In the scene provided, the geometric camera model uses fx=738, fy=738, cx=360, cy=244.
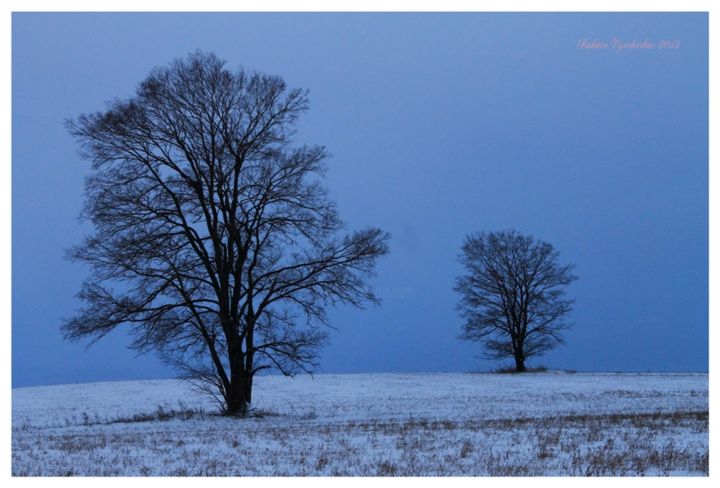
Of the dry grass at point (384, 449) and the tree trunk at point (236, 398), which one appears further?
the tree trunk at point (236, 398)

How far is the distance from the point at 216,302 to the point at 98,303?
373 cm

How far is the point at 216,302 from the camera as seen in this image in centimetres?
2453

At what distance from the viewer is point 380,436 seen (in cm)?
1708

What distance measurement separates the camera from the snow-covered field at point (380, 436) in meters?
12.9

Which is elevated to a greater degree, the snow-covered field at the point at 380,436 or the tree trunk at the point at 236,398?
the tree trunk at the point at 236,398

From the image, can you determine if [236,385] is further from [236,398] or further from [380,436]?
[380,436]

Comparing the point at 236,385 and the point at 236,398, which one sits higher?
the point at 236,385

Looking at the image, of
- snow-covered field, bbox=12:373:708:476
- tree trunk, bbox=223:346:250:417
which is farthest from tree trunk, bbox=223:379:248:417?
snow-covered field, bbox=12:373:708:476

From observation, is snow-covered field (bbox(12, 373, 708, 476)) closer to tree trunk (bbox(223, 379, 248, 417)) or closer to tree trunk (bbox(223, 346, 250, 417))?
tree trunk (bbox(223, 379, 248, 417))

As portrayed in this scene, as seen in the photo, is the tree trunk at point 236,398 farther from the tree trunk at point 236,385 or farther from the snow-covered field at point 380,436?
the snow-covered field at point 380,436

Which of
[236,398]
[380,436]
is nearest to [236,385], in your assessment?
[236,398]

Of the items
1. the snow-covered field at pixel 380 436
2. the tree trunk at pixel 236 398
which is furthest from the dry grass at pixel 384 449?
the tree trunk at pixel 236 398

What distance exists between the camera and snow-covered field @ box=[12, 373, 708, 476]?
12.9 metres
